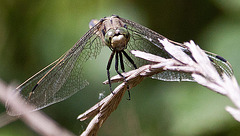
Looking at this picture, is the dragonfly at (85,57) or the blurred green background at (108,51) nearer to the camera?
the dragonfly at (85,57)

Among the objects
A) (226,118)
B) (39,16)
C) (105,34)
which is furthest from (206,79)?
(39,16)

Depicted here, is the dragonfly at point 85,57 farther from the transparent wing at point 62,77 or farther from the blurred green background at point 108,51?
the blurred green background at point 108,51

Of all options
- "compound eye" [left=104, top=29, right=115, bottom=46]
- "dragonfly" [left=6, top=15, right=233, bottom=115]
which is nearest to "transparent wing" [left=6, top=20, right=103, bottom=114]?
"dragonfly" [left=6, top=15, right=233, bottom=115]

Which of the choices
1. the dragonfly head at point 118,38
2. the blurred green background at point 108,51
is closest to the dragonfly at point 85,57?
the dragonfly head at point 118,38

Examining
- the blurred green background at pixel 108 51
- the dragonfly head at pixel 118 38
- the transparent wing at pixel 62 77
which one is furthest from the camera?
the blurred green background at pixel 108 51

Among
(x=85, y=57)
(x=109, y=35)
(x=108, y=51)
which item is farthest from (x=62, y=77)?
(x=108, y=51)

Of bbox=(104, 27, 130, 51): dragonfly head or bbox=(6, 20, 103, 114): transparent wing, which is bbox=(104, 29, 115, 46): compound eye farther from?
bbox=(6, 20, 103, 114): transparent wing

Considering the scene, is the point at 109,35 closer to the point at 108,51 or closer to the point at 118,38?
the point at 118,38
